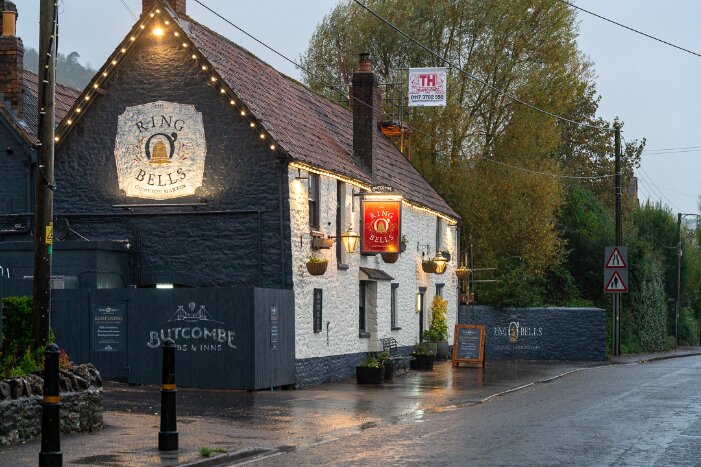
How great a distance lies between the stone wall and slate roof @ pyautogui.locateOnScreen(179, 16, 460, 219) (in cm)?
1058

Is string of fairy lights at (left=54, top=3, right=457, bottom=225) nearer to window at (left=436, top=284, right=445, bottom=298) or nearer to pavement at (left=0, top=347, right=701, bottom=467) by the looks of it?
pavement at (left=0, top=347, right=701, bottom=467)

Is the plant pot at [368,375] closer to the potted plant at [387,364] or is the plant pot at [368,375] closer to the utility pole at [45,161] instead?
the potted plant at [387,364]

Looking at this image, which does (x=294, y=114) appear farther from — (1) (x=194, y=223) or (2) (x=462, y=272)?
(2) (x=462, y=272)

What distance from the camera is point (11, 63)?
105 ft

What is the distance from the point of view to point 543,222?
47469 mm

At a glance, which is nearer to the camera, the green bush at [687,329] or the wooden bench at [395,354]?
the wooden bench at [395,354]

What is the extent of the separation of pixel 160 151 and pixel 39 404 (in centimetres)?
1283

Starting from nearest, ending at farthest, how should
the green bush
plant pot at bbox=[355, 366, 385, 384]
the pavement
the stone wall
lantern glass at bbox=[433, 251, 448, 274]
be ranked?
the pavement, the stone wall, plant pot at bbox=[355, 366, 385, 384], lantern glass at bbox=[433, 251, 448, 274], the green bush

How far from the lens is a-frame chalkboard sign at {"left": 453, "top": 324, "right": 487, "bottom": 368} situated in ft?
112

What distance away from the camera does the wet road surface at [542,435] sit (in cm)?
1354

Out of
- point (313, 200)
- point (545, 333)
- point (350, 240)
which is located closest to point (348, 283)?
point (350, 240)

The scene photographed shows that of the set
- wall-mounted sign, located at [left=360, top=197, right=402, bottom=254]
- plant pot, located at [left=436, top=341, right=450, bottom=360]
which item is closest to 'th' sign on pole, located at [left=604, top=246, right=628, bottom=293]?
plant pot, located at [left=436, top=341, right=450, bottom=360]

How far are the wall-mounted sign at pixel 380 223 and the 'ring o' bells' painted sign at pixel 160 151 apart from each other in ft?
16.6

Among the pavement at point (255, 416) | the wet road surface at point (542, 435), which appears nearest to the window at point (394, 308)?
the pavement at point (255, 416)
